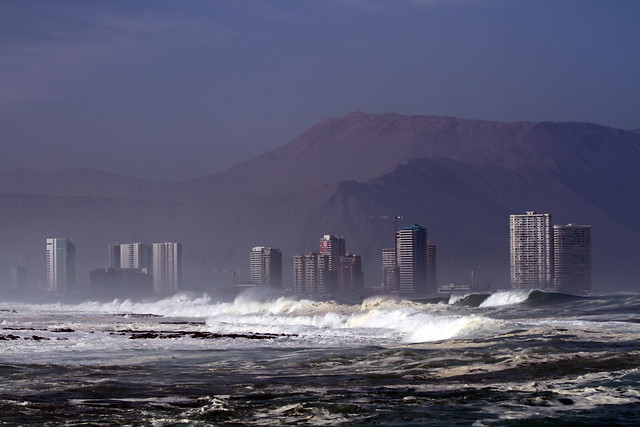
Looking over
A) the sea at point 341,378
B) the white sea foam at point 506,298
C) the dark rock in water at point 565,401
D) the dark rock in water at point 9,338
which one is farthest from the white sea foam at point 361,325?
the dark rock in water at point 565,401

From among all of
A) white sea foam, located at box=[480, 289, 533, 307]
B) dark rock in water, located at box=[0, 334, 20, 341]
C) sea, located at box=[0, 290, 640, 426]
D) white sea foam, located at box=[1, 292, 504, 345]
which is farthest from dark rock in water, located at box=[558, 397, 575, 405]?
white sea foam, located at box=[480, 289, 533, 307]

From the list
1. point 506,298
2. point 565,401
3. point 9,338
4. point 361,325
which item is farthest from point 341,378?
point 506,298

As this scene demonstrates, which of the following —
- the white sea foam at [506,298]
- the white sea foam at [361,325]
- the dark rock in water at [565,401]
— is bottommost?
the white sea foam at [506,298]

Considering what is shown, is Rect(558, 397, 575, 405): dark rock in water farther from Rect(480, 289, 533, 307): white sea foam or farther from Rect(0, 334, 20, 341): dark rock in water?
Rect(480, 289, 533, 307): white sea foam

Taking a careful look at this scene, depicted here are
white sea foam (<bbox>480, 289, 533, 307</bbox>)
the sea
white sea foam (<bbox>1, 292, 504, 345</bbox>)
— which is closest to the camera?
the sea

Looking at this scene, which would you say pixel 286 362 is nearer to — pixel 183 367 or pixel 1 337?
pixel 183 367

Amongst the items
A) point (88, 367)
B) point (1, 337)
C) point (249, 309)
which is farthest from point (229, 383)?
point (249, 309)

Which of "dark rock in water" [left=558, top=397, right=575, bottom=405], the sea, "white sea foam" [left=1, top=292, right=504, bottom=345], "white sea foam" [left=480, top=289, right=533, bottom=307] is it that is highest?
"dark rock in water" [left=558, top=397, right=575, bottom=405]

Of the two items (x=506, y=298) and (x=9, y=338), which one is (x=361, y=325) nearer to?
(x=9, y=338)

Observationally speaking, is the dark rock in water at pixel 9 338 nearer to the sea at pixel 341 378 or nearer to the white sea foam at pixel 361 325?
the sea at pixel 341 378
